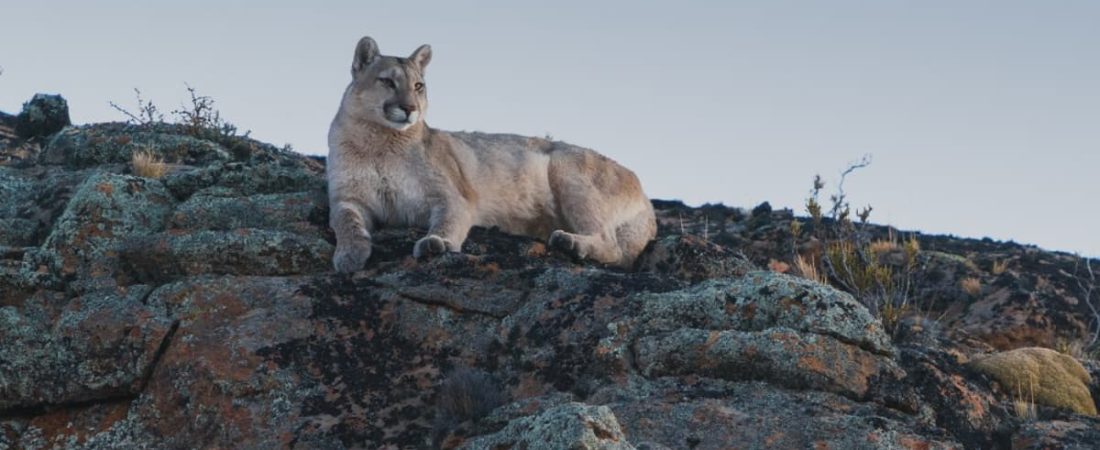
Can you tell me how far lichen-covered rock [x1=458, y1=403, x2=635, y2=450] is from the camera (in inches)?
200

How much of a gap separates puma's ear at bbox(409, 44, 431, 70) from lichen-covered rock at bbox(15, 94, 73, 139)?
307 inches

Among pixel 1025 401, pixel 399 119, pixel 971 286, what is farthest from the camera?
pixel 971 286

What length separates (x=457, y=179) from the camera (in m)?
10.6

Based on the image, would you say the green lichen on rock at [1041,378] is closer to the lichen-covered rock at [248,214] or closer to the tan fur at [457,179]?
the tan fur at [457,179]

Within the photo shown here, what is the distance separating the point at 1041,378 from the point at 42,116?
1426cm

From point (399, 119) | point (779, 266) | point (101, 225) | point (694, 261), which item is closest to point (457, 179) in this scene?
point (399, 119)

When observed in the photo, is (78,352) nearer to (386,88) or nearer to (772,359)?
(772,359)

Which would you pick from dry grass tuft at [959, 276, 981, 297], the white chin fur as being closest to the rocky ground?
the white chin fur

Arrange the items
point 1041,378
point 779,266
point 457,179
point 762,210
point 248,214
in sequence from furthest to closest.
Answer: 1. point 762,210
2. point 779,266
3. point 457,179
4. point 248,214
5. point 1041,378

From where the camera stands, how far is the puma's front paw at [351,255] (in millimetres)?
8523

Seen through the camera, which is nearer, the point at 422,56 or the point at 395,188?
the point at 395,188

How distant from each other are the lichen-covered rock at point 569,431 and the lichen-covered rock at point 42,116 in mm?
13486

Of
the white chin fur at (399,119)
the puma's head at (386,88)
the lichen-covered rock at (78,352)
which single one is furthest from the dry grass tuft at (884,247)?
the lichen-covered rock at (78,352)

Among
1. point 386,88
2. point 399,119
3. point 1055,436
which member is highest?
point 386,88
